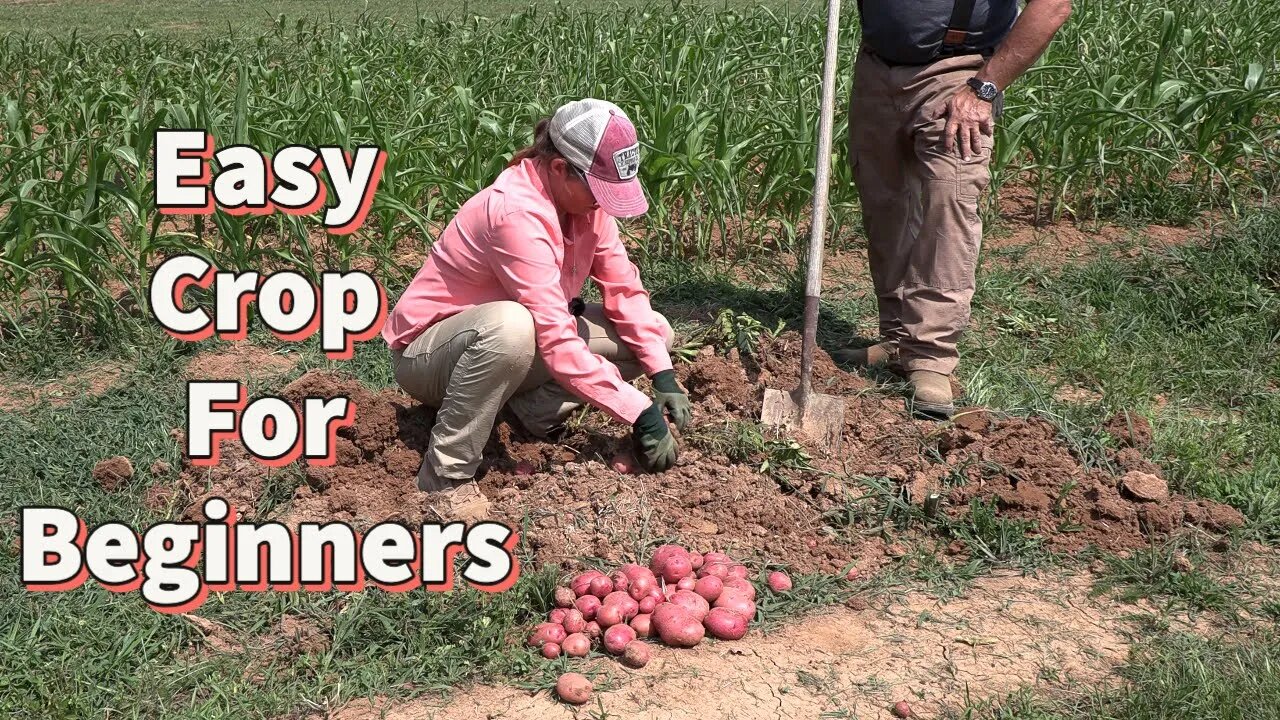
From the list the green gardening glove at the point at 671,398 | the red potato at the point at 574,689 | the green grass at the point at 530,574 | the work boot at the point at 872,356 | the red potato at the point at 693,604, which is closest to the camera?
the red potato at the point at 574,689

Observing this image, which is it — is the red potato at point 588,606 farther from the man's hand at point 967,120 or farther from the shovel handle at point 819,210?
the man's hand at point 967,120

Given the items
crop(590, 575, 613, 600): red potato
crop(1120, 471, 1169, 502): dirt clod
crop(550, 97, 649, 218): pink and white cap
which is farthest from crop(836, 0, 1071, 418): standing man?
crop(590, 575, 613, 600): red potato

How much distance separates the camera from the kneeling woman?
2785 millimetres

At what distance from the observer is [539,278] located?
284 centimetres

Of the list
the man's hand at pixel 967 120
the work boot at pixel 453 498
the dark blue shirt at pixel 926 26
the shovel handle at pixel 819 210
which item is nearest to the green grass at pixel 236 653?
the work boot at pixel 453 498

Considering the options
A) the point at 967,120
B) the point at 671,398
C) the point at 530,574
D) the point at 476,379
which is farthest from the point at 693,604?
the point at 967,120

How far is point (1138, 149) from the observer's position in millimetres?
4559

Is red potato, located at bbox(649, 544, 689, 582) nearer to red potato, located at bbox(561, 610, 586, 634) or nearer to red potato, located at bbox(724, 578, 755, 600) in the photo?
red potato, located at bbox(724, 578, 755, 600)

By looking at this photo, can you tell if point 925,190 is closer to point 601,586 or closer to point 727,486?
point 727,486

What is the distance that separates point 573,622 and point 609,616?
84 millimetres

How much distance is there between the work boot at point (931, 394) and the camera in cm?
340

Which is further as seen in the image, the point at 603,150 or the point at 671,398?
the point at 671,398

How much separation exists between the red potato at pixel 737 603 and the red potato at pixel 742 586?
0.06 ft

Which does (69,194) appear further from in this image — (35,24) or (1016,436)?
(35,24)
